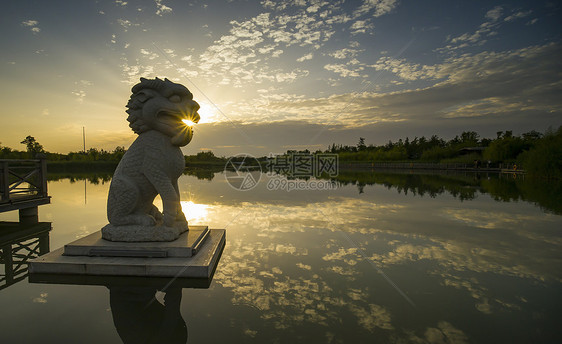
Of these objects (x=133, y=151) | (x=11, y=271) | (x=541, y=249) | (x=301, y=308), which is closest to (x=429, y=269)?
(x=301, y=308)

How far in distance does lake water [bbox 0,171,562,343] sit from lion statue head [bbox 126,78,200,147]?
6.56ft

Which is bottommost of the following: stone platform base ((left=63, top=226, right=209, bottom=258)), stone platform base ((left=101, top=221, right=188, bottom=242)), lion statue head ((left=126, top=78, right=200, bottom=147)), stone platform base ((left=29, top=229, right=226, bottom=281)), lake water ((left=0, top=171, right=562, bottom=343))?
lake water ((left=0, top=171, right=562, bottom=343))

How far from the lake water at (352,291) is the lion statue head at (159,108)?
78.8 inches

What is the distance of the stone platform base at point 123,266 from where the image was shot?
302cm

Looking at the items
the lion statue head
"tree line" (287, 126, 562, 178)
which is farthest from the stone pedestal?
"tree line" (287, 126, 562, 178)

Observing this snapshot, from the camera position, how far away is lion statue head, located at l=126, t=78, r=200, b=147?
346 centimetres

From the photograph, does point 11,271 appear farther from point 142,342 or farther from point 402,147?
point 402,147

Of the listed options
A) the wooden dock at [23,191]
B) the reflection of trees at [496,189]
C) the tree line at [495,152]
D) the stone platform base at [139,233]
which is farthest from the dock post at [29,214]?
the tree line at [495,152]

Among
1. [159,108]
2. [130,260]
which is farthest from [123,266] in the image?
[159,108]

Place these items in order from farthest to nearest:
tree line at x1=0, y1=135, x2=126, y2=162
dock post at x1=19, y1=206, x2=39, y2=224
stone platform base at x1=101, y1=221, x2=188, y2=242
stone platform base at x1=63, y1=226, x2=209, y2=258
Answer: tree line at x1=0, y1=135, x2=126, y2=162 < dock post at x1=19, y1=206, x2=39, y2=224 < stone platform base at x1=101, y1=221, x2=188, y2=242 < stone platform base at x1=63, y1=226, x2=209, y2=258

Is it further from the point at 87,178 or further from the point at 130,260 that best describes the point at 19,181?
the point at 87,178

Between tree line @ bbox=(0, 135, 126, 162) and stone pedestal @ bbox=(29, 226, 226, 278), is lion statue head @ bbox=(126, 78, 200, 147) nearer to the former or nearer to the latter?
stone pedestal @ bbox=(29, 226, 226, 278)

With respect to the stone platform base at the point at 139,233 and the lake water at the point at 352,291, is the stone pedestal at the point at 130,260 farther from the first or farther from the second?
the lake water at the point at 352,291

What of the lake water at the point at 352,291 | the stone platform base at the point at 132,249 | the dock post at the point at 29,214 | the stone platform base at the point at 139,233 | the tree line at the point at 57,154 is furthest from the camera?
the tree line at the point at 57,154
